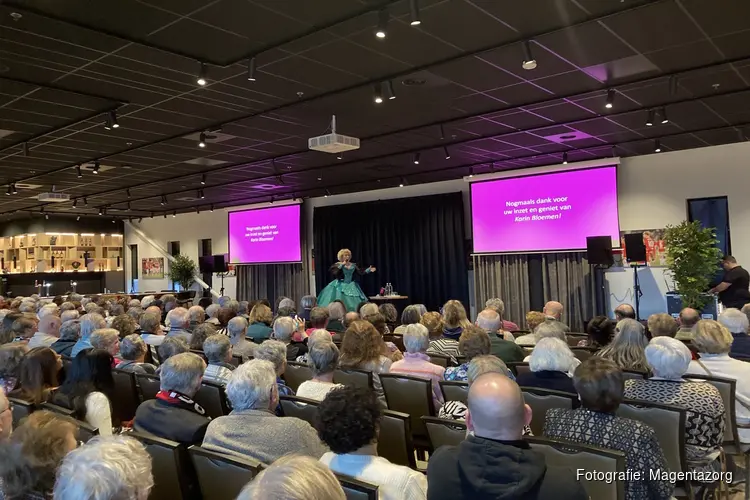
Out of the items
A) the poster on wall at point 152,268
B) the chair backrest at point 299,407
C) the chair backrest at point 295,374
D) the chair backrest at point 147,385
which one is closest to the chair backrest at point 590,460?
the chair backrest at point 299,407

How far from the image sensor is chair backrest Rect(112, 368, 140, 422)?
3.84 m

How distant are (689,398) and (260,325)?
454 centimetres

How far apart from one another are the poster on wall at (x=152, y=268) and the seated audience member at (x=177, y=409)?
18.3 metres

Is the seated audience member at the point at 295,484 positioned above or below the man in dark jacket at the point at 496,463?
above

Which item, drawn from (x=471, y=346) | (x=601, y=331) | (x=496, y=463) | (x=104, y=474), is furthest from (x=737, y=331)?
(x=104, y=474)

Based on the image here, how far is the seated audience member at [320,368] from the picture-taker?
336 centimetres

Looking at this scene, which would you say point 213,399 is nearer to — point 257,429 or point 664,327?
point 257,429

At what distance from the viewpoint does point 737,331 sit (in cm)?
444

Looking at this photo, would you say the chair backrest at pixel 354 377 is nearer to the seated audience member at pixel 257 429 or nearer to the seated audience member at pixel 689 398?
the seated audience member at pixel 257 429

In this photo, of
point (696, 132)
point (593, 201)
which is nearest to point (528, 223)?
point (593, 201)

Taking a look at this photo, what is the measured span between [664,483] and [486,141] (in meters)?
7.50

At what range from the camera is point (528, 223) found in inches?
444

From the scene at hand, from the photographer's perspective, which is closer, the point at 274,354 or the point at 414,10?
the point at 274,354

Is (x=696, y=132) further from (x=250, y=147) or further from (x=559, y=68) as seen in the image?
(x=250, y=147)
